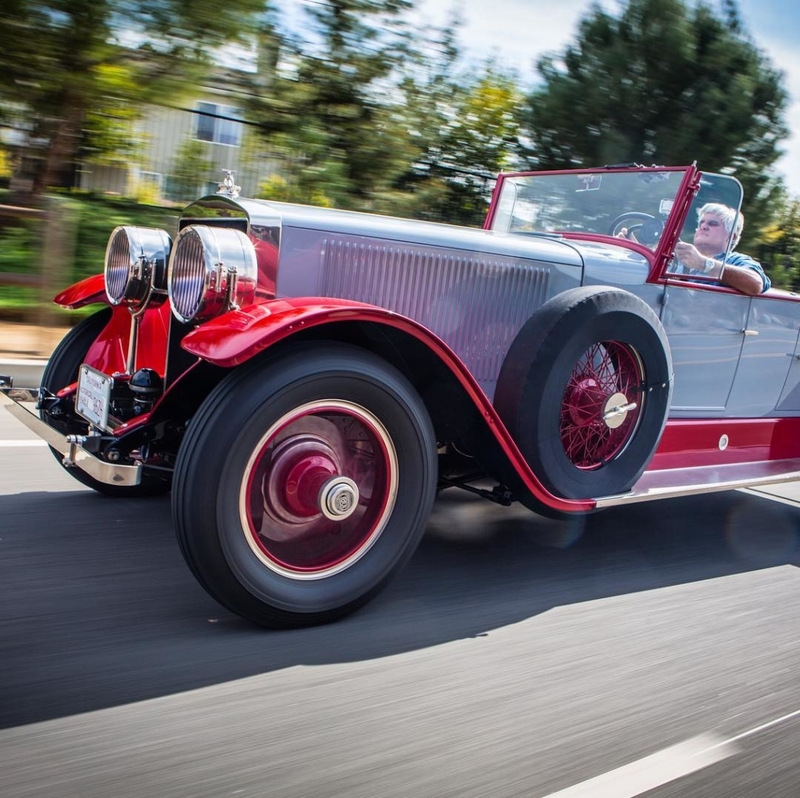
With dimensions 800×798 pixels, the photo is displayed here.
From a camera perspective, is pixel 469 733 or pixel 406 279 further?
pixel 406 279

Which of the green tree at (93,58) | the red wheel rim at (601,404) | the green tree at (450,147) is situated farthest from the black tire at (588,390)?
the green tree at (450,147)

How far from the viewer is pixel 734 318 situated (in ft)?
13.8

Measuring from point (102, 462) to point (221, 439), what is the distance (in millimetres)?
395

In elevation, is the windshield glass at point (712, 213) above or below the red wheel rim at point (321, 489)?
above

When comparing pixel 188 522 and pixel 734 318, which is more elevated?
Answer: pixel 734 318

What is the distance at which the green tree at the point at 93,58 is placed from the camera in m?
7.90

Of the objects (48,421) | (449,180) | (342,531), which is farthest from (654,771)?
(449,180)

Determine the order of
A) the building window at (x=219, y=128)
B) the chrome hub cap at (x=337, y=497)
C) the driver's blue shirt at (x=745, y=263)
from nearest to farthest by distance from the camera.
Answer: the chrome hub cap at (x=337, y=497) < the driver's blue shirt at (x=745, y=263) < the building window at (x=219, y=128)

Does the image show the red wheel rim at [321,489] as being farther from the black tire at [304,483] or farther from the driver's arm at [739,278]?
the driver's arm at [739,278]

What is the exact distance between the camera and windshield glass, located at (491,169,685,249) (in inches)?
157

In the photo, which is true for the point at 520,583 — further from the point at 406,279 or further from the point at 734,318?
the point at 734,318

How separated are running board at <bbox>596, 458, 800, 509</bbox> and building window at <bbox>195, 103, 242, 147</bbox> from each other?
25.5 feet

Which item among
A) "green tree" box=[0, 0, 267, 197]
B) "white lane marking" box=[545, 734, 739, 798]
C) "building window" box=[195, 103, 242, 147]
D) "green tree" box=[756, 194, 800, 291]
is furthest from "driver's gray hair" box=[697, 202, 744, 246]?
"green tree" box=[756, 194, 800, 291]

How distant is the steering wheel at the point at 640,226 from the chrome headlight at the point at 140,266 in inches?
83.4
